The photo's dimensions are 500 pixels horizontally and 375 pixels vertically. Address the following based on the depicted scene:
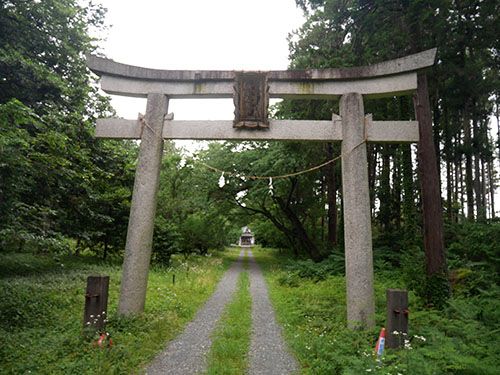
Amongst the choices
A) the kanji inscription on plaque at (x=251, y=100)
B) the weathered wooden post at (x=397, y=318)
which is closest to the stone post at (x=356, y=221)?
the weathered wooden post at (x=397, y=318)

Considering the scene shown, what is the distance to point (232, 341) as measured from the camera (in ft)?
17.1

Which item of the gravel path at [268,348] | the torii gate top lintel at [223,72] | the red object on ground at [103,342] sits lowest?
the gravel path at [268,348]

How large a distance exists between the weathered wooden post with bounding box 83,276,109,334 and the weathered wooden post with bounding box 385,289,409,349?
4.75 meters

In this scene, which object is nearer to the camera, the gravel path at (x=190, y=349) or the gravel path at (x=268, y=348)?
the gravel path at (x=190, y=349)

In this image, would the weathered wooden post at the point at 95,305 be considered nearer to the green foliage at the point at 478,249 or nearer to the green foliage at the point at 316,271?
the green foliage at the point at 316,271

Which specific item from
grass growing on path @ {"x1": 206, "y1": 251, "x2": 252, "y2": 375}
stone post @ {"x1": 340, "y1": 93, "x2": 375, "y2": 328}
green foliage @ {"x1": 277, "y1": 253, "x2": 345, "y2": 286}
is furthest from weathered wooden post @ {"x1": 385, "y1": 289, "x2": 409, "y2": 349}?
green foliage @ {"x1": 277, "y1": 253, "x2": 345, "y2": 286}

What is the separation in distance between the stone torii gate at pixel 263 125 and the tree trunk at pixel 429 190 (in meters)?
2.07

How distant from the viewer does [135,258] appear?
18.1ft

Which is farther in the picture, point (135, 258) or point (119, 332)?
point (135, 258)

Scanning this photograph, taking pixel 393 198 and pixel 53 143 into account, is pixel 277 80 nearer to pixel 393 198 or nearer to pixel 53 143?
pixel 53 143

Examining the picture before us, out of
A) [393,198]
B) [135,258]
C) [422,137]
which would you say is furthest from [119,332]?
[393,198]

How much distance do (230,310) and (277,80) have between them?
6.33 m

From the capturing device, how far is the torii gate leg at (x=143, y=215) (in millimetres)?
5473

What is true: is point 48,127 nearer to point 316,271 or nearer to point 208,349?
point 208,349
